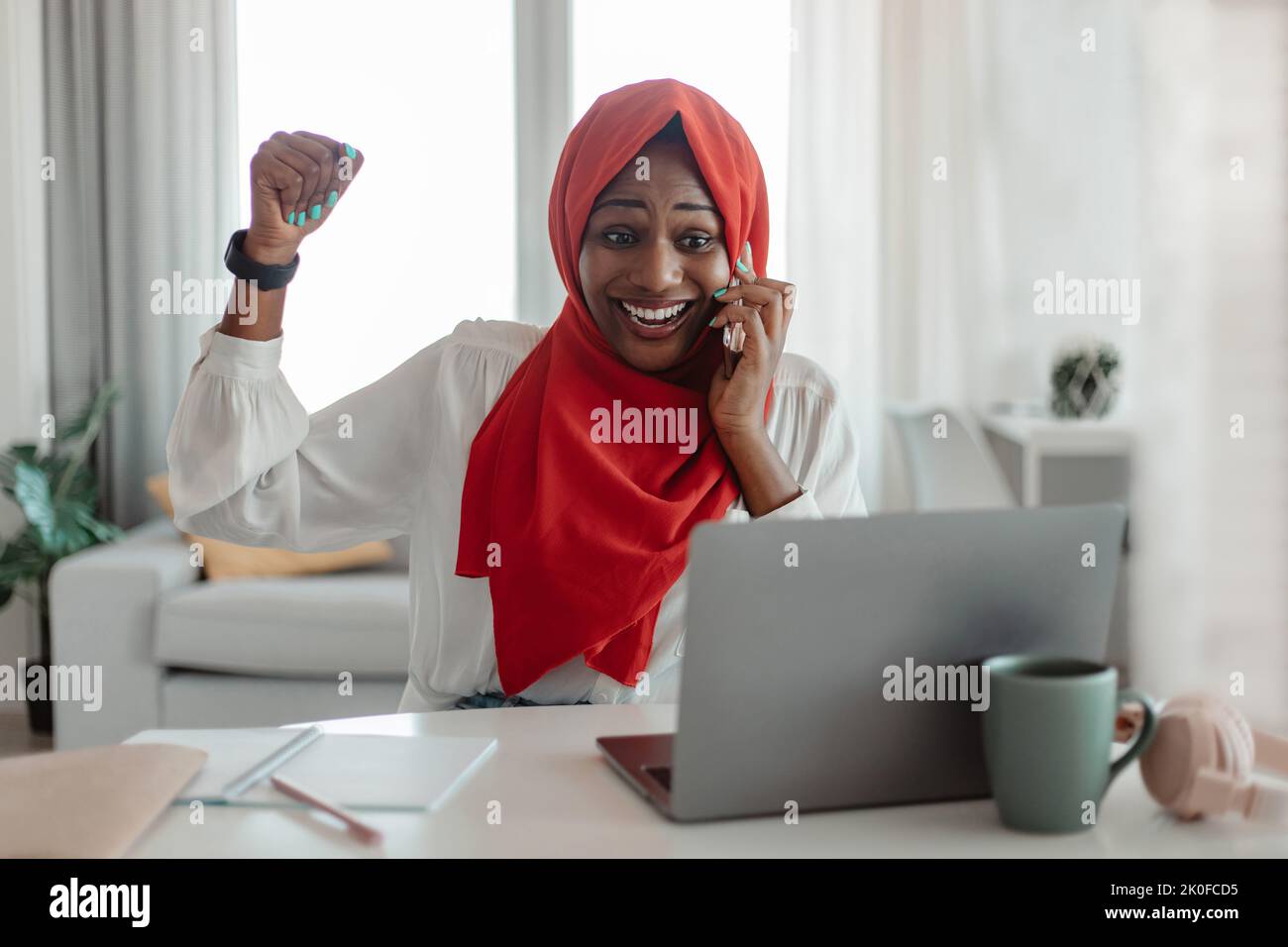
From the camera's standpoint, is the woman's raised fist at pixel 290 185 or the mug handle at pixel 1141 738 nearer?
the mug handle at pixel 1141 738

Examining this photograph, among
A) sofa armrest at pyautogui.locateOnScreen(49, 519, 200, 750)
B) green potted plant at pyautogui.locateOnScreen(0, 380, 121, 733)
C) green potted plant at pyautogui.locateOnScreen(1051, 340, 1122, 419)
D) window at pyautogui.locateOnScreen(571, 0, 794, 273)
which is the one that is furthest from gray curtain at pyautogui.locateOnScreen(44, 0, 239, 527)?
green potted plant at pyautogui.locateOnScreen(1051, 340, 1122, 419)

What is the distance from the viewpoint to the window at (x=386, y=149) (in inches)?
138

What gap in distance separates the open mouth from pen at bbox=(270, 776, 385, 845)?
736mm

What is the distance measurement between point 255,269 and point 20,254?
2.44 metres

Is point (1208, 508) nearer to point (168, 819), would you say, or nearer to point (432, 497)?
point (432, 497)

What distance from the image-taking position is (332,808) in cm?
77

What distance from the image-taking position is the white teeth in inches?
55.5

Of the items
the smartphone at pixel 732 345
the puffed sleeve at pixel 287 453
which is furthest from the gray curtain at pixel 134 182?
the smartphone at pixel 732 345

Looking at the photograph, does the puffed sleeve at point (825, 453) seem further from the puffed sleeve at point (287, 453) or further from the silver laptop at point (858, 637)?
the silver laptop at point (858, 637)

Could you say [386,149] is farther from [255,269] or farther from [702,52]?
[255,269]

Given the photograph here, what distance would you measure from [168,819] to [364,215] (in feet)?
9.68

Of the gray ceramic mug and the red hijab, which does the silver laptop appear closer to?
the gray ceramic mug

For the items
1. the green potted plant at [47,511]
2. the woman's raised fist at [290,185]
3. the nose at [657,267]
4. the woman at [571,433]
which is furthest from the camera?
the green potted plant at [47,511]

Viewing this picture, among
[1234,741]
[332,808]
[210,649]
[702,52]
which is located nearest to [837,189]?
[702,52]
